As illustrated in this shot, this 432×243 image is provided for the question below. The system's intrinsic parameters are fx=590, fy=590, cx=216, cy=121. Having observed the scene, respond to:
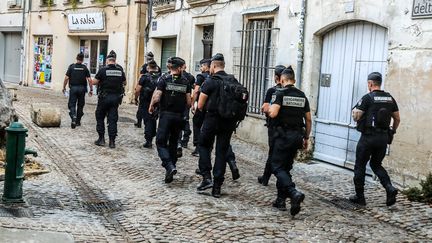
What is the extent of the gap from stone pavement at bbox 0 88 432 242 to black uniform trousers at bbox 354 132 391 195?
0.38m

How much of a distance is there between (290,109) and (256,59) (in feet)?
22.4

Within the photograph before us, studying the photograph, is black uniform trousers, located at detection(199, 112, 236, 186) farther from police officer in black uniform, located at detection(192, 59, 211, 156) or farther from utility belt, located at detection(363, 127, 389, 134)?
utility belt, located at detection(363, 127, 389, 134)

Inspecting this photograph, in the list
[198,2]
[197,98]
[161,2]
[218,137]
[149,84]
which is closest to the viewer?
[218,137]

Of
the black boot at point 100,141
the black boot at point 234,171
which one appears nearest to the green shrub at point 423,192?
the black boot at point 234,171

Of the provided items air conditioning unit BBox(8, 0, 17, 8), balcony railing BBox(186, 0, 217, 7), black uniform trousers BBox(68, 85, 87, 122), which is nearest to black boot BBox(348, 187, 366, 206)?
black uniform trousers BBox(68, 85, 87, 122)

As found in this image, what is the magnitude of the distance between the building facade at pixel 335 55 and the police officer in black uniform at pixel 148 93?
8.38ft

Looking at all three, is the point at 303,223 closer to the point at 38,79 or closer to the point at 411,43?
the point at 411,43

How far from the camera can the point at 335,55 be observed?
11.1 metres

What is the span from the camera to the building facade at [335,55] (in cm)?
883

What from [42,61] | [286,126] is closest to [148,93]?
[286,126]

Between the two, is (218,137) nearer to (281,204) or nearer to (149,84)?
(281,204)

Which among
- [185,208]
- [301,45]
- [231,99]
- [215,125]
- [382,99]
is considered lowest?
[185,208]

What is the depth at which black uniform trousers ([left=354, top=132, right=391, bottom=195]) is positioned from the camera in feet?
25.7

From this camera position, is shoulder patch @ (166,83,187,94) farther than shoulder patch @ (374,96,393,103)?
Yes
